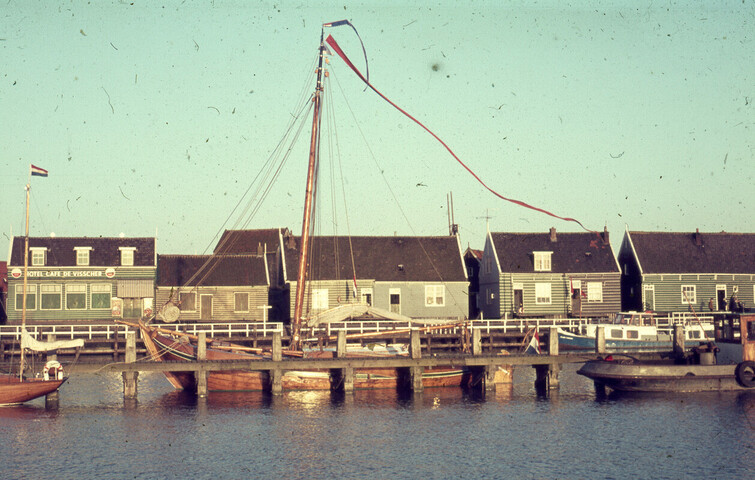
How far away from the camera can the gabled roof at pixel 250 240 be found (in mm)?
85625

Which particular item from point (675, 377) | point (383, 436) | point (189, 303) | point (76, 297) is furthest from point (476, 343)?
point (76, 297)

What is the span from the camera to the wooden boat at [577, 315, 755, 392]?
3762 centimetres

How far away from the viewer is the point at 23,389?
3444 cm

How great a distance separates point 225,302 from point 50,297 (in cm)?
1181

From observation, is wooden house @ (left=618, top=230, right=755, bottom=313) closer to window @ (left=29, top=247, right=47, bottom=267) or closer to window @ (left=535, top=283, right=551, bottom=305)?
window @ (left=535, top=283, right=551, bottom=305)

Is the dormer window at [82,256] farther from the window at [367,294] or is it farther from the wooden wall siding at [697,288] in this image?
the wooden wall siding at [697,288]

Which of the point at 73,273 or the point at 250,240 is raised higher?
the point at 250,240

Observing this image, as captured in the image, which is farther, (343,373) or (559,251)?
(559,251)

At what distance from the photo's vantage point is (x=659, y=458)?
26.7 m

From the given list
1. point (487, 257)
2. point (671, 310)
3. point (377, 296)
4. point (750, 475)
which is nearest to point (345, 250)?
point (377, 296)

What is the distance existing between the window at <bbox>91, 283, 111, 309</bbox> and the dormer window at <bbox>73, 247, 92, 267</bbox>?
172cm

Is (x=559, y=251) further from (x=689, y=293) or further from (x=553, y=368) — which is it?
(x=553, y=368)

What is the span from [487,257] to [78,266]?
1160 inches

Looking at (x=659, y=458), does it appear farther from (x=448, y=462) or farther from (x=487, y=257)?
(x=487, y=257)
